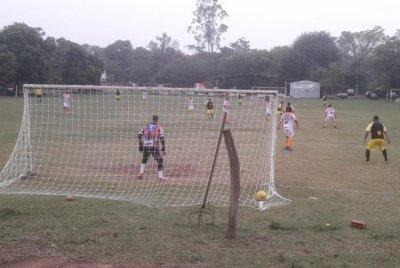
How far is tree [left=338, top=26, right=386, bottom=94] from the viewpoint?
300 ft

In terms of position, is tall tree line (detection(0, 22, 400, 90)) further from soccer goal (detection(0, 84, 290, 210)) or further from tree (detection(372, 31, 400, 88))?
soccer goal (detection(0, 84, 290, 210))

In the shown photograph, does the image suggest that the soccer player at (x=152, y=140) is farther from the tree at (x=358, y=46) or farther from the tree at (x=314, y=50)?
the tree at (x=314, y=50)

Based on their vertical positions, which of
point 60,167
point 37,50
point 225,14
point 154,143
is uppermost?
point 225,14

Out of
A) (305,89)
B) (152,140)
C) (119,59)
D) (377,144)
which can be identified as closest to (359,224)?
(152,140)

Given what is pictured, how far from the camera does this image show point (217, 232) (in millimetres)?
8672

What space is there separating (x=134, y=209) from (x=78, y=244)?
2.29 meters

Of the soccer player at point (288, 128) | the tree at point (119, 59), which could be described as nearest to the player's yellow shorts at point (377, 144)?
the soccer player at point (288, 128)

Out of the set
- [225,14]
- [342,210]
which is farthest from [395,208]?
[225,14]

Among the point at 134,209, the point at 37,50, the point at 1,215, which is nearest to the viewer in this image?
the point at 1,215

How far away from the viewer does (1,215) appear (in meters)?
9.38

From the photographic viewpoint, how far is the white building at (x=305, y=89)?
8575 centimetres

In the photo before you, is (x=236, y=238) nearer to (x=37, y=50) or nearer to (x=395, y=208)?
(x=395, y=208)

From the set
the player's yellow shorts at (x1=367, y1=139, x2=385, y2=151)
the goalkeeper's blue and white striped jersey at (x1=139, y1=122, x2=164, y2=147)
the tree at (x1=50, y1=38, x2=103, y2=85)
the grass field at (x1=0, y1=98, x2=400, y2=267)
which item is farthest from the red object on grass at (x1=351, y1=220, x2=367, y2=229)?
the tree at (x1=50, y1=38, x2=103, y2=85)

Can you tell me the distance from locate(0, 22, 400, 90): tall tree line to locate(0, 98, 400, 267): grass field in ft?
183
